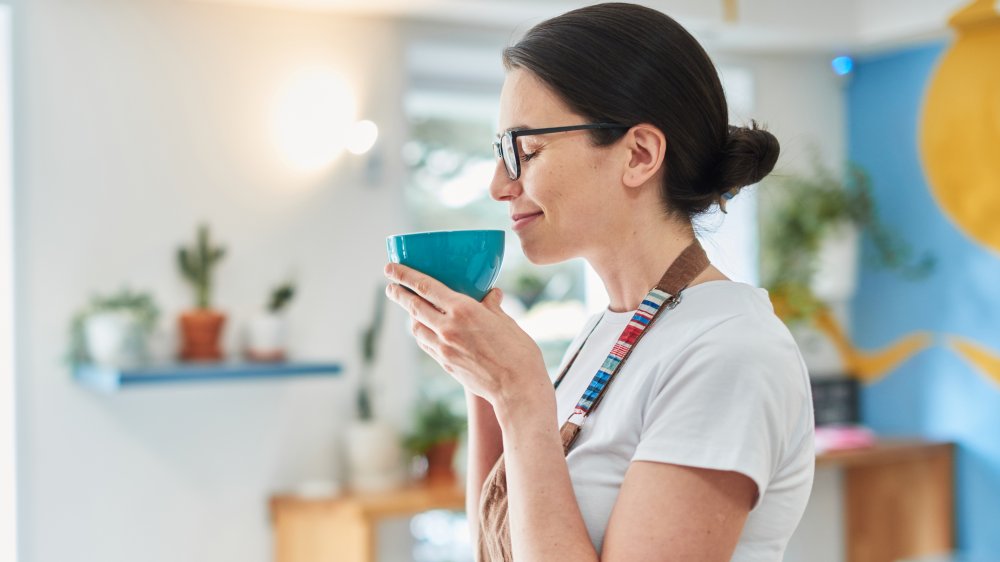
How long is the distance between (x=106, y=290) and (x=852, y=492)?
2909 millimetres

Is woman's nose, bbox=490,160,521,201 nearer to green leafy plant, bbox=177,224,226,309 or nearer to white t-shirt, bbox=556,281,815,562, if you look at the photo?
white t-shirt, bbox=556,281,815,562

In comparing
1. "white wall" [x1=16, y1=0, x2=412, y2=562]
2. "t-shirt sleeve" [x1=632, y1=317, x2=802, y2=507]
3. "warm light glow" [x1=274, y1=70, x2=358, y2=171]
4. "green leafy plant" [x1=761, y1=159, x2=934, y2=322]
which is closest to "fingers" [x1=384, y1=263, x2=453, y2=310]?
"t-shirt sleeve" [x1=632, y1=317, x2=802, y2=507]

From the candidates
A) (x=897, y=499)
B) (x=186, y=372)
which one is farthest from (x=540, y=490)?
(x=897, y=499)

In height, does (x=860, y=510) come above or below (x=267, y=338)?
below

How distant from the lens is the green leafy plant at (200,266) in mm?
2869

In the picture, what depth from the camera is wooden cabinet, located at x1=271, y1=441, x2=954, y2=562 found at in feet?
9.24

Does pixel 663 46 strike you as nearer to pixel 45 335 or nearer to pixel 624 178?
pixel 624 178

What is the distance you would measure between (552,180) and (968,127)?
9.87 ft

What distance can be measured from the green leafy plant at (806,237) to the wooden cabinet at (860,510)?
1.99 ft

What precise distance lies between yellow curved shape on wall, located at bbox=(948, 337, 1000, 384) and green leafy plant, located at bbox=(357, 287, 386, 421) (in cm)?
211

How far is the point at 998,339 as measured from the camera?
3529 mm

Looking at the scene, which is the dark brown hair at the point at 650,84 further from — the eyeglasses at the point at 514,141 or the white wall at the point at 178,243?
the white wall at the point at 178,243

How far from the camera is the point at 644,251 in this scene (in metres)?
1.12

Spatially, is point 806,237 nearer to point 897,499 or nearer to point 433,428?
point 897,499
